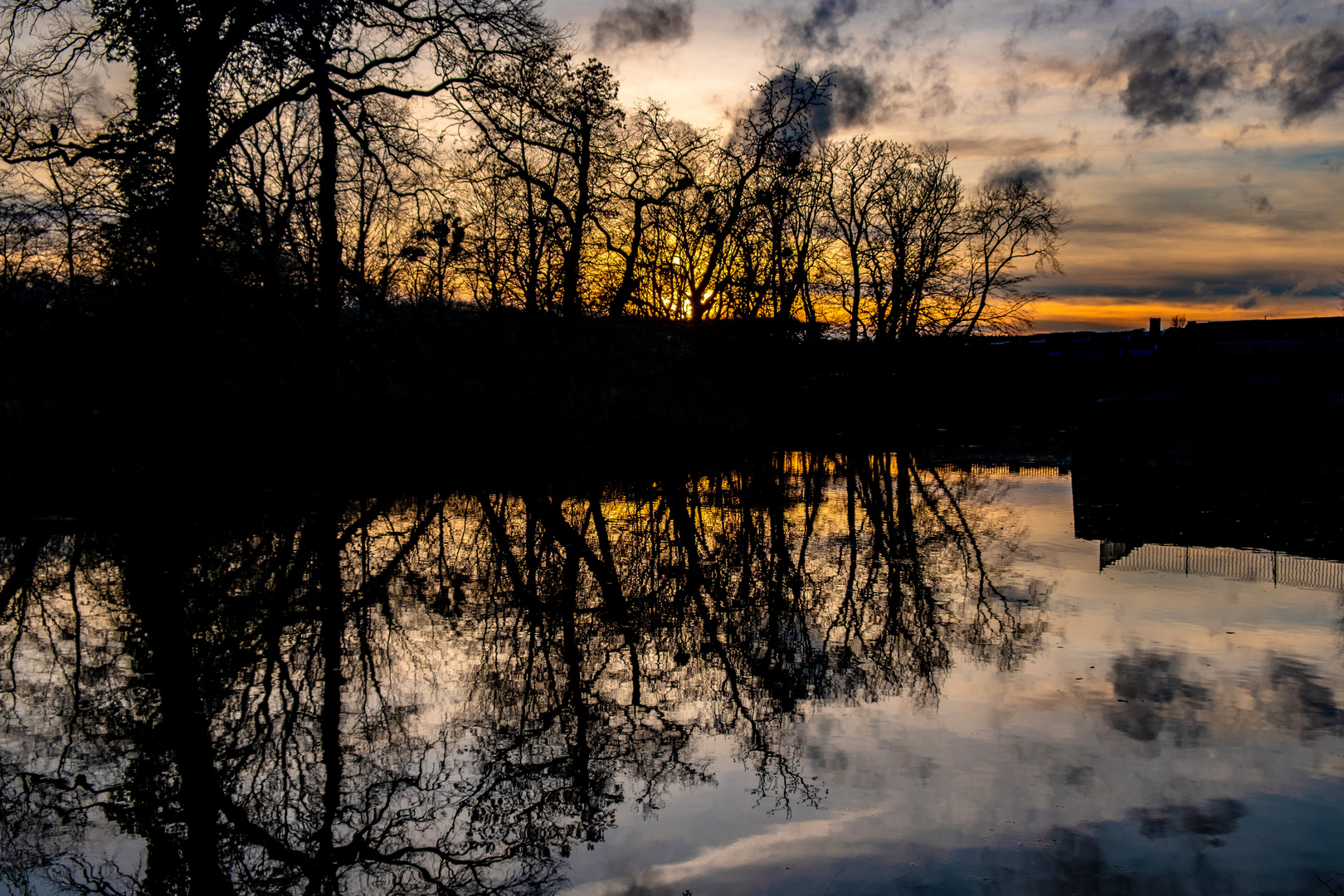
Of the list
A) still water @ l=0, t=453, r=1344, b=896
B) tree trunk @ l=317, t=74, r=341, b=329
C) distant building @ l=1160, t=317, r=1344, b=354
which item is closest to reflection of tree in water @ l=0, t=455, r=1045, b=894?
still water @ l=0, t=453, r=1344, b=896

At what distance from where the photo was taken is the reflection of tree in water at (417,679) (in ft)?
16.1

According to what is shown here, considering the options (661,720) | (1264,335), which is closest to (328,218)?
(661,720)

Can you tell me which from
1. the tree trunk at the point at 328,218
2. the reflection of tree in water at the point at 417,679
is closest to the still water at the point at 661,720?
the reflection of tree in water at the point at 417,679

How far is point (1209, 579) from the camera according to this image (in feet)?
36.2

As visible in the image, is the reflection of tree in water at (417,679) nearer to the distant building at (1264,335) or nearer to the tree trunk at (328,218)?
the tree trunk at (328,218)

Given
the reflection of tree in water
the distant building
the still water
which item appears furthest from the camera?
the distant building

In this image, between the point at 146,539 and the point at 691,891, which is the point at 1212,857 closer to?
the point at 691,891

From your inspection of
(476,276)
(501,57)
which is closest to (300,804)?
(501,57)

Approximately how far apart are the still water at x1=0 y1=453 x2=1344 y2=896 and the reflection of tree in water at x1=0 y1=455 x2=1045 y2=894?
3cm

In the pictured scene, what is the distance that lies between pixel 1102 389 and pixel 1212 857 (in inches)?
1649

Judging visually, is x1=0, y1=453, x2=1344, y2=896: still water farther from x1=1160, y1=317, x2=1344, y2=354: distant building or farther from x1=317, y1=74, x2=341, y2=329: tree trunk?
x1=1160, y1=317, x2=1344, y2=354: distant building

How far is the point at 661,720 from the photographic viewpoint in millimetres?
6551

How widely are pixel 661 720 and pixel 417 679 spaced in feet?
6.84

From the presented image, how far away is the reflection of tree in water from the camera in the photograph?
490 cm
